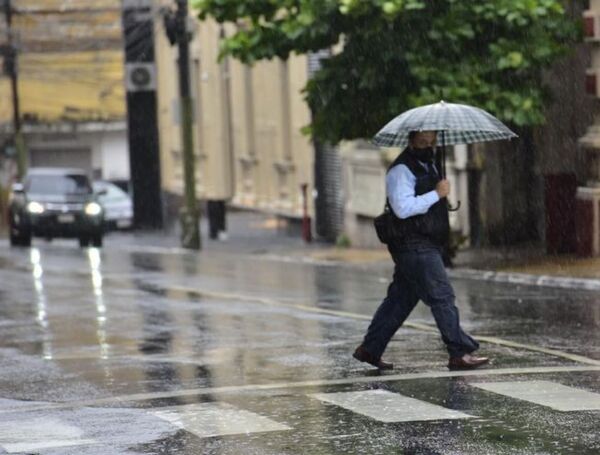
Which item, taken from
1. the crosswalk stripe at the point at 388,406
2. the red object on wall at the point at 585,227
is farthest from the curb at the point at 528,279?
the crosswalk stripe at the point at 388,406

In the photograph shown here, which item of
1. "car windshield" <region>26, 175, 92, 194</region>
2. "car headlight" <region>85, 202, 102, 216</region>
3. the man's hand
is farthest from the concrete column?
"car windshield" <region>26, 175, 92, 194</region>

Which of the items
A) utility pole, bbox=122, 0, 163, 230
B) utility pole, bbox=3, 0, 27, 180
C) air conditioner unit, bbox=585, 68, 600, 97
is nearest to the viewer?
air conditioner unit, bbox=585, 68, 600, 97

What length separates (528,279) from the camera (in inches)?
855

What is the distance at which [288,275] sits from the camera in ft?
79.8

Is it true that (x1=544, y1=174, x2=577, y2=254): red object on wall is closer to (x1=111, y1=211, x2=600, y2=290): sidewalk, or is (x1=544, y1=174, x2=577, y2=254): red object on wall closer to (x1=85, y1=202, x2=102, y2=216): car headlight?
(x1=111, y1=211, x2=600, y2=290): sidewalk

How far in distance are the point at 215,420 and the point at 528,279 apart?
12240 millimetres

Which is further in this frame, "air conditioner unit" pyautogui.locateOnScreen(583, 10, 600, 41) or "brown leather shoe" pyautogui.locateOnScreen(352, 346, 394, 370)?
"air conditioner unit" pyautogui.locateOnScreen(583, 10, 600, 41)

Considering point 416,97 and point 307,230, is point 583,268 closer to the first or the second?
point 416,97

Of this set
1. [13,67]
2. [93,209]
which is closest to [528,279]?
[93,209]

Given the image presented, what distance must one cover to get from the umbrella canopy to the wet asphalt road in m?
1.59

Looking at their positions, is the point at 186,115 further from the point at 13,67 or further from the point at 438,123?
the point at 438,123

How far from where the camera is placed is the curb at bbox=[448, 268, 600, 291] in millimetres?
20359

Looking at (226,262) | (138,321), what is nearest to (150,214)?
(226,262)

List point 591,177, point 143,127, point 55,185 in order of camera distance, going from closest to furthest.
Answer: point 591,177 < point 55,185 < point 143,127
